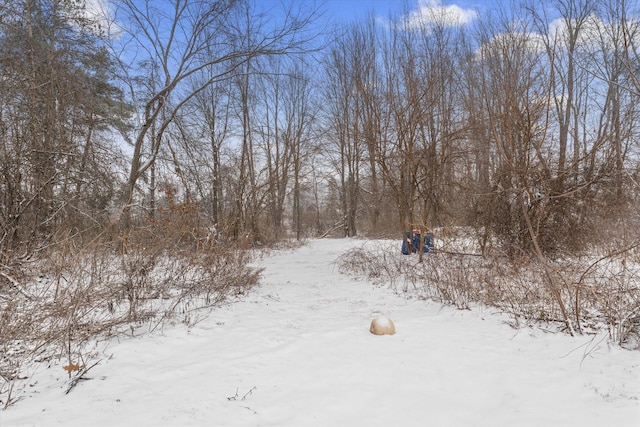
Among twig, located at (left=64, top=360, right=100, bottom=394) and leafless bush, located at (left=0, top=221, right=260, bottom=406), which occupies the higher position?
leafless bush, located at (left=0, top=221, right=260, bottom=406)

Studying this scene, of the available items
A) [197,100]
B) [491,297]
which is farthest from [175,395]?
[197,100]

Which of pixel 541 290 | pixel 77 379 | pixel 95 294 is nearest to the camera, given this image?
pixel 77 379

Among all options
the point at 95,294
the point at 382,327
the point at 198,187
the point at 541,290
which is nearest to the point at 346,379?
the point at 382,327

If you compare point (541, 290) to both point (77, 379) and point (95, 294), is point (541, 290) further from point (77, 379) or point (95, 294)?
point (95, 294)

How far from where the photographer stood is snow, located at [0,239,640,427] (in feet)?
6.73

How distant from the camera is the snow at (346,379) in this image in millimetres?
2051

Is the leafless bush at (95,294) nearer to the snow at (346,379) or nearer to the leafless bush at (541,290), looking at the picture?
the snow at (346,379)

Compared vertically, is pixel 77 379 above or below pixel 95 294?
below

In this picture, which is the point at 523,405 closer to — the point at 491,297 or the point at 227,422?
the point at 227,422

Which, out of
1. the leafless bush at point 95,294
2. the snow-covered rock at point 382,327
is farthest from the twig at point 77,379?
the snow-covered rock at point 382,327

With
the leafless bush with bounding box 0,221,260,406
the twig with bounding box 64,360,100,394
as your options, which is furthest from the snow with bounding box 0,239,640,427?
the leafless bush with bounding box 0,221,260,406

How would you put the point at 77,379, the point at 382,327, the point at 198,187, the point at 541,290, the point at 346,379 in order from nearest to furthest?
the point at 77,379, the point at 346,379, the point at 382,327, the point at 541,290, the point at 198,187

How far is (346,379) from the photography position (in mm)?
2568

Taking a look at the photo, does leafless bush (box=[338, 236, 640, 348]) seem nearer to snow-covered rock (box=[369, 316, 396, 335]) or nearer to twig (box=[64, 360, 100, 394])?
snow-covered rock (box=[369, 316, 396, 335])
